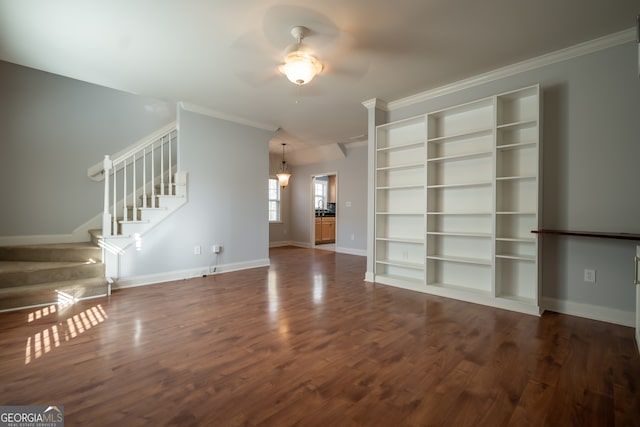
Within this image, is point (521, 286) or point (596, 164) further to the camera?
point (521, 286)

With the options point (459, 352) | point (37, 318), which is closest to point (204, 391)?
point (459, 352)

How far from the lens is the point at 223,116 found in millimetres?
4875

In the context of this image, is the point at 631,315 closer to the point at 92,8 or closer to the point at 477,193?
the point at 477,193

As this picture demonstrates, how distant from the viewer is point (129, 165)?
4.93 metres

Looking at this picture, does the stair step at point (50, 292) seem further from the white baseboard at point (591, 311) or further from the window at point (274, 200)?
the window at point (274, 200)

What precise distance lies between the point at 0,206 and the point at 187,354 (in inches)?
154

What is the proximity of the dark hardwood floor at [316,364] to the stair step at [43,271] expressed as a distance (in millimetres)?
480

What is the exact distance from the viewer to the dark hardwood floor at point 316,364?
1505mm

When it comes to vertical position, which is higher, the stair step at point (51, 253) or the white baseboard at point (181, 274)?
the stair step at point (51, 253)

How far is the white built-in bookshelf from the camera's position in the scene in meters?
3.17

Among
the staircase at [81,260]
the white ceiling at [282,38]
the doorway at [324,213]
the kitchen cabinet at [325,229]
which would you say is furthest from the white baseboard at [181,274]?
the kitchen cabinet at [325,229]

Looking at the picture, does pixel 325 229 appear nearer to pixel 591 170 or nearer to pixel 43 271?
pixel 43 271

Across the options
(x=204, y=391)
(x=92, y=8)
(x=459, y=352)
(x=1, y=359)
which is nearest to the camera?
(x=204, y=391)

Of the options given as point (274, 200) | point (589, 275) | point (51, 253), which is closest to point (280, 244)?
point (274, 200)
